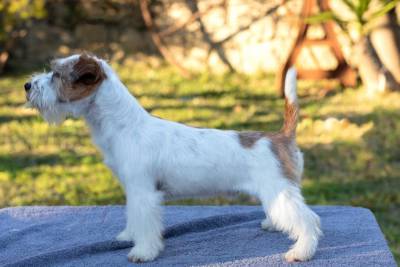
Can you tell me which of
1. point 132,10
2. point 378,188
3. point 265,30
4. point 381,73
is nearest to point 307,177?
point 378,188

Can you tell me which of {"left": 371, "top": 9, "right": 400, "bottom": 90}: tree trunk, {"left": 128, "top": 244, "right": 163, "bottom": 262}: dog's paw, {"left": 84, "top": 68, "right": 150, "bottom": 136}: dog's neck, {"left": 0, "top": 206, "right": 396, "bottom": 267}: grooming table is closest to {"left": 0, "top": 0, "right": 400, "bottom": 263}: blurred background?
{"left": 371, "top": 9, "right": 400, "bottom": 90}: tree trunk

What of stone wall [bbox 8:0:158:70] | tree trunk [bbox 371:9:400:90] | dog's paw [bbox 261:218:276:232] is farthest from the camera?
stone wall [bbox 8:0:158:70]

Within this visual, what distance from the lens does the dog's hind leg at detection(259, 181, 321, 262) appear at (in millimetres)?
3496

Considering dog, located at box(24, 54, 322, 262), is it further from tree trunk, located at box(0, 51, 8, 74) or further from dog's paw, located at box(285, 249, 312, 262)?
tree trunk, located at box(0, 51, 8, 74)

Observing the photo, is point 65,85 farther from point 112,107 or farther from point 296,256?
point 296,256

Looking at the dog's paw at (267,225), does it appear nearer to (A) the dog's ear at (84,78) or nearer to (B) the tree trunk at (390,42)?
(A) the dog's ear at (84,78)

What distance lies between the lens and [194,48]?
34.7 feet

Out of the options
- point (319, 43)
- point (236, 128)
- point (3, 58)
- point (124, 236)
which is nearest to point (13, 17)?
point (3, 58)

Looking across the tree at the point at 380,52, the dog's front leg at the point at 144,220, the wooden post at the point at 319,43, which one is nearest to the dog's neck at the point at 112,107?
the dog's front leg at the point at 144,220

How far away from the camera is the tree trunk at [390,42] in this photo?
884 cm

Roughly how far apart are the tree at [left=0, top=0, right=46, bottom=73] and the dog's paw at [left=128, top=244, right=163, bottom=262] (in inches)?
273

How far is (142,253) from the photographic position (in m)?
3.66

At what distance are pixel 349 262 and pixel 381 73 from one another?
227 inches

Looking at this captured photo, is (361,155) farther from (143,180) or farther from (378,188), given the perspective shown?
(143,180)
